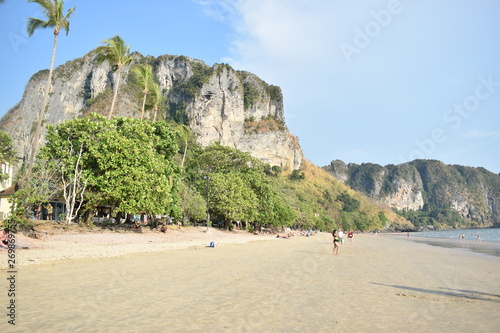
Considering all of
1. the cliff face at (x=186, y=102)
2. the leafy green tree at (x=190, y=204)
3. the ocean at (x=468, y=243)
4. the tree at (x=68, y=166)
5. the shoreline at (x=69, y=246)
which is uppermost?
the cliff face at (x=186, y=102)

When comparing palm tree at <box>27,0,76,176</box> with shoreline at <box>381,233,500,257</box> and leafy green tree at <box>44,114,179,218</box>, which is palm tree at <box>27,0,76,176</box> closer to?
leafy green tree at <box>44,114,179,218</box>

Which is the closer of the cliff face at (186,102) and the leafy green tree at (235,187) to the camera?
the leafy green tree at (235,187)

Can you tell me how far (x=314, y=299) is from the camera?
7465 mm

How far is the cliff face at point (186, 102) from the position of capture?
397 feet

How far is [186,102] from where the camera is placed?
425ft

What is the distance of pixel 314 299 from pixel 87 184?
21483 mm

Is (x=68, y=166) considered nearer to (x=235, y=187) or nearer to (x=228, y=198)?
(x=228, y=198)

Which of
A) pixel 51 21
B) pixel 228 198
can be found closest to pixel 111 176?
pixel 51 21

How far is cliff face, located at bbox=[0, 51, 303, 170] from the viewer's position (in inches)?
4766

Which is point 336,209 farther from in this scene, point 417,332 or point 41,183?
point 417,332

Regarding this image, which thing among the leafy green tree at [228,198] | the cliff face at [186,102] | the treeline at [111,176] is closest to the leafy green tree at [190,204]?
the treeline at [111,176]

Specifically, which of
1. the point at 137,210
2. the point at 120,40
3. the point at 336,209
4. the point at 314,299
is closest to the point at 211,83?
the point at 336,209

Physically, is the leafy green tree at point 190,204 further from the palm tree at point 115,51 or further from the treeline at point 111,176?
the palm tree at point 115,51

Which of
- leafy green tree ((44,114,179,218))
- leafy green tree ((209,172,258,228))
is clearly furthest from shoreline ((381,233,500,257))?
leafy green tree ((44,114,179,218))
